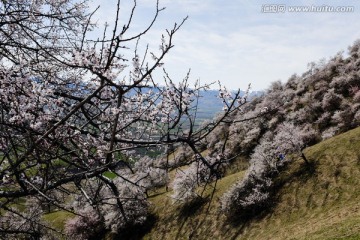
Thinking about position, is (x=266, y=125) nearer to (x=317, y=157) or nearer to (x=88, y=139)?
(x=317, y=157)

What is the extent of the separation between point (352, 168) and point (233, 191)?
12598 mm

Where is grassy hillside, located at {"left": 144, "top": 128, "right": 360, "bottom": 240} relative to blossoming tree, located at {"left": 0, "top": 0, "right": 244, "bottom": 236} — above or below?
below

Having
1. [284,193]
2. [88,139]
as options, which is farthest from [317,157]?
[88,139]

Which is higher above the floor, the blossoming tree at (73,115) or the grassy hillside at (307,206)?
the blossoming tree at (73,115)

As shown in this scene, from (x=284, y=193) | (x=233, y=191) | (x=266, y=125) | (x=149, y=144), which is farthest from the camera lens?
(x=266, y=125)

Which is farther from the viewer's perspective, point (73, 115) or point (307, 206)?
point (307, 206)

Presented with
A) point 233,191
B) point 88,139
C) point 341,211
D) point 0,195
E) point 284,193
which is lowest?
point 341,211

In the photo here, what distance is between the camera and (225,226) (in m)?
36.7

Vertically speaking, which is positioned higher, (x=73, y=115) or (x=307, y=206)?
(x=73, y=115)

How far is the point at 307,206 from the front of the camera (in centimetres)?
3166

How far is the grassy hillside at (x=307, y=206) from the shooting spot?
2762cm

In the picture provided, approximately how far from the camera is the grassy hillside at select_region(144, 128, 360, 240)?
27625 millimetres

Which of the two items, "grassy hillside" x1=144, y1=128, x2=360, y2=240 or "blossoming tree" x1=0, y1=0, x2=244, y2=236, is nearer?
"blossoming tree" x1=0, y1=0, x2=244, y2=236

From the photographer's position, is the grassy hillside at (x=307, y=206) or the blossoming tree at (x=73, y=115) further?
the grassy hillside at (x=307, y=206)
